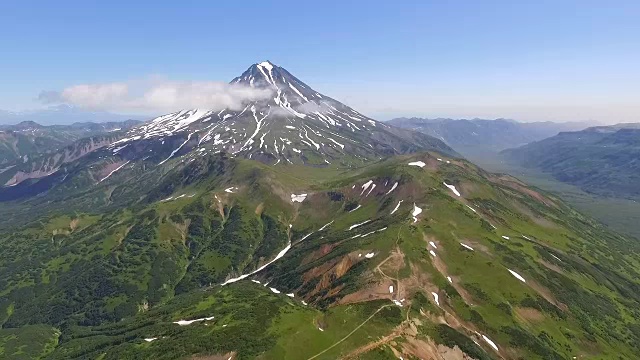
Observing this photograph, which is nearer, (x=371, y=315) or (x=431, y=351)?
(x=431, y=351)

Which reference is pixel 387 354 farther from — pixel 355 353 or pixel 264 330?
pixel 264 330

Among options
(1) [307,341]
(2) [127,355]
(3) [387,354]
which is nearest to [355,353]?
(3) [387,354]

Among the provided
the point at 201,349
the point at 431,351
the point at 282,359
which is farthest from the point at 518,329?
the point at 201,349

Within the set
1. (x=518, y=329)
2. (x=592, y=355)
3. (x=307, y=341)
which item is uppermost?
(x=307, y=341)

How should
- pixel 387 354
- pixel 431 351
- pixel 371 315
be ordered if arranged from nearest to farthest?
pixel 387 354
pixel 431 351
pixel 371 315

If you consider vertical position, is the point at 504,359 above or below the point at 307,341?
below

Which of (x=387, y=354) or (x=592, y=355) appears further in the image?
(x=592, y=355)

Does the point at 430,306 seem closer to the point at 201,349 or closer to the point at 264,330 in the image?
the point at 264,330

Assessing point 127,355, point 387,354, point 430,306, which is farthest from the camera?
point 127,355

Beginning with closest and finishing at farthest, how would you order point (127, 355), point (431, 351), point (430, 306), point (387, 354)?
1. point (387, 354)
2. point (431, 351)
3. point (430, 306)
4. point (127, 355)
